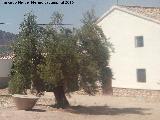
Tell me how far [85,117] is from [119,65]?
10.3 metres

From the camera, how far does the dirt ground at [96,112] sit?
1800cm

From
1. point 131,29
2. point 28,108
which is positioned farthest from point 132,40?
point 28,108

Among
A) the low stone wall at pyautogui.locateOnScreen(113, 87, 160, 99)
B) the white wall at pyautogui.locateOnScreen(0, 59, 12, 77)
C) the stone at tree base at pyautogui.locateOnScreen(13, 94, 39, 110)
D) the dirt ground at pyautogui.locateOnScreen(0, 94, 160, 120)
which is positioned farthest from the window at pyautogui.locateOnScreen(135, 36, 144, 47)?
the white wall at pyautogui.locateOnScreen(0, 59, 12, 77)

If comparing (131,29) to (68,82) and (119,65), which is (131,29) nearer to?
(119,65)

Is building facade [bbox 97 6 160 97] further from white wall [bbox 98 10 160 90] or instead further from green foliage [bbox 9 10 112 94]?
green foliage [bbox 9 10 112 94]

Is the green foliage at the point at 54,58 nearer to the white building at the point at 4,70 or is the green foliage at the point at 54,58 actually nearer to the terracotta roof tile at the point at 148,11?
the terracotta roof tile at the point at 148,11

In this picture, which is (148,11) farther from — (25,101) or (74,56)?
(25,101)

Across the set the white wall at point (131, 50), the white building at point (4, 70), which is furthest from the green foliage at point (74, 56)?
the white building at point (4, 70)

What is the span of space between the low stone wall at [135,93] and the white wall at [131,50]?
0.26 metres

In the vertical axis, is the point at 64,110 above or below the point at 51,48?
below

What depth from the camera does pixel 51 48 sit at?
19.9 metres

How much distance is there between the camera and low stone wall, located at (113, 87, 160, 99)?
2535 centimetres

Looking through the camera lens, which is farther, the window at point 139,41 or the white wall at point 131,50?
the window at point 139,41

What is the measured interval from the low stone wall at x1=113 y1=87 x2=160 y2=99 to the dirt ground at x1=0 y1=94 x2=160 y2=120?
811mm
